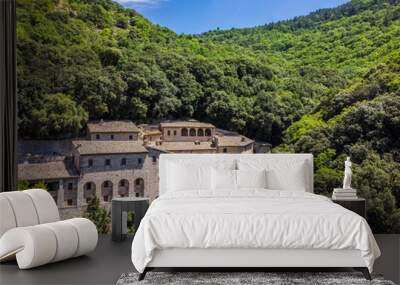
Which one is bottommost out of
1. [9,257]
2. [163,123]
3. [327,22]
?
[9,257]

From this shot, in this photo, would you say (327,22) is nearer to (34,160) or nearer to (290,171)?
(290,171)

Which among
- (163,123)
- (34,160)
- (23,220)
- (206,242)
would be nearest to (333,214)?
(206,242)

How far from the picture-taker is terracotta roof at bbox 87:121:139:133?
851 centimetres

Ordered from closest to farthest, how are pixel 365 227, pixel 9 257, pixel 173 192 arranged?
pixel 365 227 < pixel 9 257 < pixel 173 192

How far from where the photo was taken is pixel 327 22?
8867mm

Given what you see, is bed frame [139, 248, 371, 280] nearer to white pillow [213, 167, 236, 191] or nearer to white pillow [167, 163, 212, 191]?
white pillow [213, 167, 236, 191]

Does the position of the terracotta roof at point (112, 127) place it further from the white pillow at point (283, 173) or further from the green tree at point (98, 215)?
the white pillow at point (283, 173)

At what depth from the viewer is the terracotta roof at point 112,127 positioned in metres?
8.51

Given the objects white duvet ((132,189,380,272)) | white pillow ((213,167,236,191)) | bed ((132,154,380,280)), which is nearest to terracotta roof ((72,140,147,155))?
white pillow ((213,167,236,191))

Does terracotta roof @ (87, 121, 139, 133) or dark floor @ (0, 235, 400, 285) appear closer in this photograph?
dark floor @ (0, 235, 400, 285)

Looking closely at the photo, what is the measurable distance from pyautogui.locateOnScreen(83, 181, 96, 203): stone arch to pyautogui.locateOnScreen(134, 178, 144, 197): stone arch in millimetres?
543

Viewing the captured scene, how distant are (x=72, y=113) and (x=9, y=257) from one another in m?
3.15

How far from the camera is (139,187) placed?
28.0ft

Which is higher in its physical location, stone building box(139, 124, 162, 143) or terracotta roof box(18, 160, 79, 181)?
stone building box(139, 124, 162, 143)
